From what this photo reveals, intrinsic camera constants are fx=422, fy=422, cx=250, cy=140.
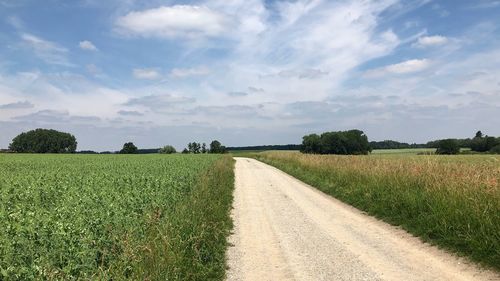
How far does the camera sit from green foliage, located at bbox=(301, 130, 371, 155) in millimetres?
131375

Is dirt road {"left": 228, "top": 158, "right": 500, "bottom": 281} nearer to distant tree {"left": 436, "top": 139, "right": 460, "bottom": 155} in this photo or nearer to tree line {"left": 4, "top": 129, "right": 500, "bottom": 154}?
distant tree {"left": 436, "top": 139, "right": 460, "bottom": 155}

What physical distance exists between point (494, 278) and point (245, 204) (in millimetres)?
11229

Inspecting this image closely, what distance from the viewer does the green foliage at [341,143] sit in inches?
5172

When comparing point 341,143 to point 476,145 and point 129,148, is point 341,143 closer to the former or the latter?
point 476,145

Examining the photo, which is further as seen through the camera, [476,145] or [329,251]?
[476,145]

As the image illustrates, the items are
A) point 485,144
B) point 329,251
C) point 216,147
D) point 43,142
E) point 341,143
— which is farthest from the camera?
point 216,147

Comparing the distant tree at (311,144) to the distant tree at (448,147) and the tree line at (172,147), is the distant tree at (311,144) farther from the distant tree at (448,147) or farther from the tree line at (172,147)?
the distant tree at (448,147)

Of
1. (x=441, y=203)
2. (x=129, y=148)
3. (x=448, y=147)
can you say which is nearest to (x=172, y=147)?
(x=129, y=148)

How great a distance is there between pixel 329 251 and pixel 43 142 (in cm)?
14970

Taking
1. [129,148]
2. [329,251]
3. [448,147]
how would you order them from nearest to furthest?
[329,251] → [448,147] → [129,148]

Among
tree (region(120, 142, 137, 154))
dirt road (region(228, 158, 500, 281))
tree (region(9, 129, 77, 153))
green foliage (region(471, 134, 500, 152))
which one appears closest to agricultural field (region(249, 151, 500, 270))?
dirt road (region(228, 158, 500, 281))

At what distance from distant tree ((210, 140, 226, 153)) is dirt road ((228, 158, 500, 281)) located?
14733 cm

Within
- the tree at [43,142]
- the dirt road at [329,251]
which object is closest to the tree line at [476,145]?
the dirt road at [329,251]

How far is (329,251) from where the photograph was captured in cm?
939
